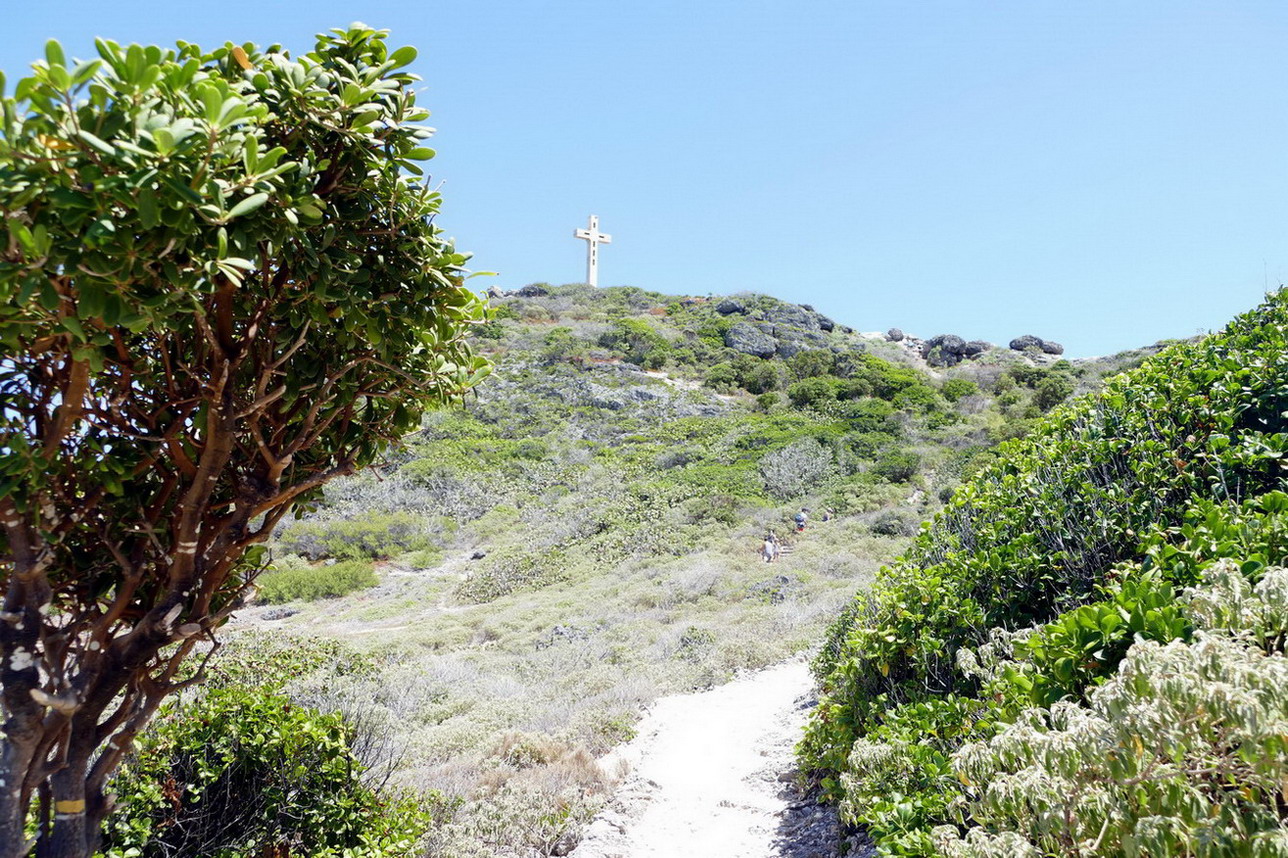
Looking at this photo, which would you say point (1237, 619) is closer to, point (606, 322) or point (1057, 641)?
point (1057, 641)

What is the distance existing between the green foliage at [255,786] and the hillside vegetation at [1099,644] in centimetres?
270

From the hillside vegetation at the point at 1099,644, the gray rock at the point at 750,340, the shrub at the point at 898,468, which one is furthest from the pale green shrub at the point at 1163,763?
the gray rock at the point at 750,340

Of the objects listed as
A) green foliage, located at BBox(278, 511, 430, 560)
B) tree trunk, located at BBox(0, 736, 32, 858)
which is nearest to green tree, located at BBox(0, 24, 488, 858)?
tree trunk, located at BBox(0, 736, 32, 858)

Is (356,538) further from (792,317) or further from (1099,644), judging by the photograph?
(792,317)

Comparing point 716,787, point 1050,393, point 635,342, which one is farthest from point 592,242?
point 716,787

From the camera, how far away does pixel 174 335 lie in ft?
8.45

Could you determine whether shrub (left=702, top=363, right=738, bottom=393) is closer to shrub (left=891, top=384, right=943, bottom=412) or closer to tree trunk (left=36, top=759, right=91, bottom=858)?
shrub (left=891, top=384, right=943, bottom=412)

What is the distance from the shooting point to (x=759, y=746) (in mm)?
7086

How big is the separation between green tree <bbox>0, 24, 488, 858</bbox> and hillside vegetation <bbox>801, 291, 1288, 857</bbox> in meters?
2.34

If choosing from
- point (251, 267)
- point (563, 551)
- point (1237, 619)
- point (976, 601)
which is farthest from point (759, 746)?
point (563, 551)

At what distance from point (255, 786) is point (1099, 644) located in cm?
398

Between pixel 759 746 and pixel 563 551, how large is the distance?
1304 centimetres

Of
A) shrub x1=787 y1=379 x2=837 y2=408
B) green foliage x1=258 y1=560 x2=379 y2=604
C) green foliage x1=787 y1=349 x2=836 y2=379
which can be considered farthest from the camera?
green foliage x1=787 y1=349 x2=836 y2=379

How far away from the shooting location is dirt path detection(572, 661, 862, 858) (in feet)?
16.7
